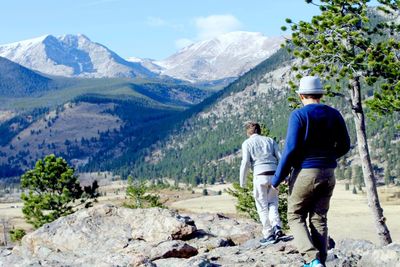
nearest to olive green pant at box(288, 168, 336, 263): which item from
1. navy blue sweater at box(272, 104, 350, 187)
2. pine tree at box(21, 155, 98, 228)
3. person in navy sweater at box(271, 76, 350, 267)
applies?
person in navy sweater at box(271, 76, 350, 267)

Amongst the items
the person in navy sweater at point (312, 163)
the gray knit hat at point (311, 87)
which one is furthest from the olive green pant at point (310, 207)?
the gray knit hat at point (311, 87)

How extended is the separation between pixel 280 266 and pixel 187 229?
549 cm

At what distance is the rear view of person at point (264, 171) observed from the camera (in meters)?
12.7

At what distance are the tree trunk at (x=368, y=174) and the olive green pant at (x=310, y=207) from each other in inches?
460

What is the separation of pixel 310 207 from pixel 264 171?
4.11 m

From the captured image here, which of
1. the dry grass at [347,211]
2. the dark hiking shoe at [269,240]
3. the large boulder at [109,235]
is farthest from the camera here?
the dry grass at [347,211]

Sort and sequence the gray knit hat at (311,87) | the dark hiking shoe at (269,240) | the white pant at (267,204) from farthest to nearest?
the dark hiking shoe at (269,240), the white pant at (267,204), the gray knit hat at (311,87)

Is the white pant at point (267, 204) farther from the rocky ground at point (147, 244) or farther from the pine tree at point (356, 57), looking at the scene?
the pine tree at point (356, 57)

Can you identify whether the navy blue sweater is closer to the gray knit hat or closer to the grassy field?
the gray knit hat

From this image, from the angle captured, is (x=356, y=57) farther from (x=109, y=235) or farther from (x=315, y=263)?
(x=315, y=263)

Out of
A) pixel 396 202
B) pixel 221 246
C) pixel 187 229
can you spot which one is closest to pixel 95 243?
pixel 187 229

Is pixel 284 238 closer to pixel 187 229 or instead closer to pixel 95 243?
pixel 187 229

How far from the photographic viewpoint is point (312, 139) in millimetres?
8203

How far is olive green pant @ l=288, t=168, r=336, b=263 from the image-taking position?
8.24 metres
